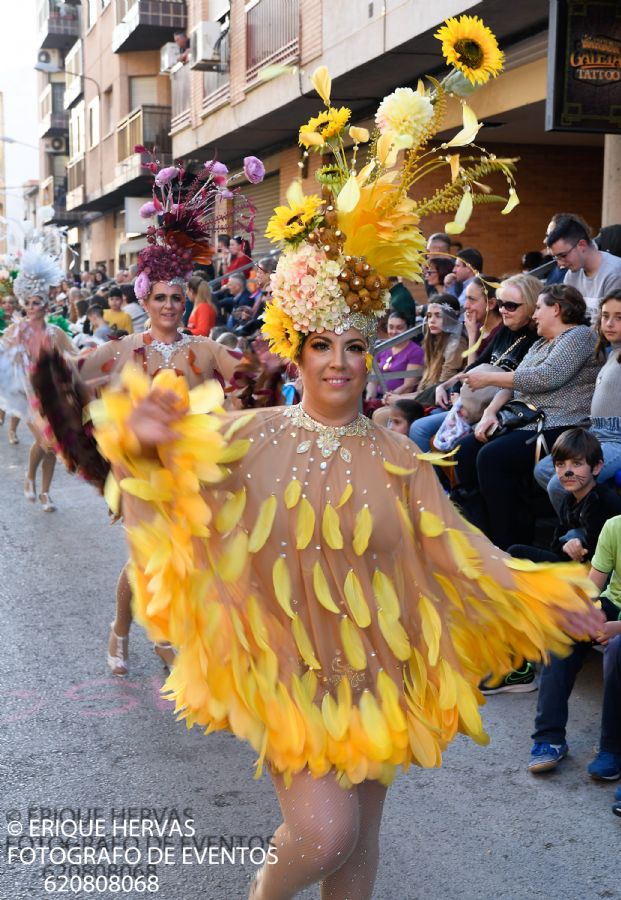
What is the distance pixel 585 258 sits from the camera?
7.23 meters

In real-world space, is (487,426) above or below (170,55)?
below

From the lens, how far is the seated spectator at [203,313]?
41.1ft

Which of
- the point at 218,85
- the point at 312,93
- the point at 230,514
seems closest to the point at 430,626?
the point at 230,514

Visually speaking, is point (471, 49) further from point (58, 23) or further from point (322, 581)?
point (58, 23)

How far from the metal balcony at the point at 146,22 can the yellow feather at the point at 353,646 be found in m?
30.3

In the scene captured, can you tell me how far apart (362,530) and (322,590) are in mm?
205

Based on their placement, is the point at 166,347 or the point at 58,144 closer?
the point at 166,347

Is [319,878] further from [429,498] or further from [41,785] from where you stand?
[41,785]

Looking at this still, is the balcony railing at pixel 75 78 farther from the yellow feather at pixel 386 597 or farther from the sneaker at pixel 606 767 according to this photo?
the yellow feather at pixel 386 597

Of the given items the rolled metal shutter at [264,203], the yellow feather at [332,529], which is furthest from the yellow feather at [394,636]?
the rolled metal shutter at [264,203]

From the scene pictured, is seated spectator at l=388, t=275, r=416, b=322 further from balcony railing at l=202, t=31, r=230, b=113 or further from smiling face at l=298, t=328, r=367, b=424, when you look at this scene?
balcony railing at l=202, t=31, r=230, b=113

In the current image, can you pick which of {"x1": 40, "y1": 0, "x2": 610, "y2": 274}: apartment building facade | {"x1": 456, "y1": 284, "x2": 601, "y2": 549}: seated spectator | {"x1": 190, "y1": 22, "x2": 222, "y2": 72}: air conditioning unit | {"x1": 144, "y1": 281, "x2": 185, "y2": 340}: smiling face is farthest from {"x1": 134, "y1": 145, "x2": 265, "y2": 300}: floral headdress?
{"x1": 190, "y1": 22, "x2": 222, "y2": 72}: air conditioning unit

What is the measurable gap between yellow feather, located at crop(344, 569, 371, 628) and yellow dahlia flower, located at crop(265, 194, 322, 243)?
1023mm

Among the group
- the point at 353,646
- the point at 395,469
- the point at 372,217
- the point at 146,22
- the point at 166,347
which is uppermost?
the point at 146,22
